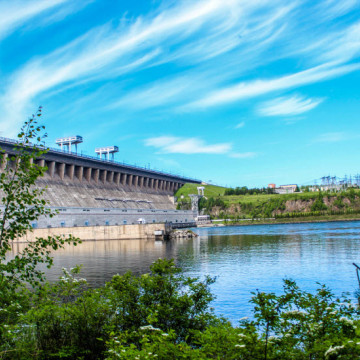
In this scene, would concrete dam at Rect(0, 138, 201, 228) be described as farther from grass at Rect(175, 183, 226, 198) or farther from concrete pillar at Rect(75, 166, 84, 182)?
grass at Rect(175, 183, 226, 198)

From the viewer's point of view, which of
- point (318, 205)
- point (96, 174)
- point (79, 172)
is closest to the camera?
point (79, 172)

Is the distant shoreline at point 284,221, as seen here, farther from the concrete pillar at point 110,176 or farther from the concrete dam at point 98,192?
the concrete pillar at point 110,176

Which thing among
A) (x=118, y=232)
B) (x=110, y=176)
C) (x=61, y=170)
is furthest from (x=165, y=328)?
(x=110, y=176)

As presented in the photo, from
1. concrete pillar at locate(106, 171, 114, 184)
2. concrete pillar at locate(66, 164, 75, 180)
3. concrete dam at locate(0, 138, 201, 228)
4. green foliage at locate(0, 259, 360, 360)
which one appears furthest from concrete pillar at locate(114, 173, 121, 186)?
green foliage at locate(0, 259, 360, 360)

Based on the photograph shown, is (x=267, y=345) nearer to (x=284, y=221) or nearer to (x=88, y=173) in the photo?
(x=88, y=173)

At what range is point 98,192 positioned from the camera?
4075 inches

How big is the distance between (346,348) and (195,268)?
955 inches

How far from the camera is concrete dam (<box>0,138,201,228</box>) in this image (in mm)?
79500

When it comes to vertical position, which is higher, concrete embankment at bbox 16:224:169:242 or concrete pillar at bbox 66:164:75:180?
concrete pillar at bbox 66:164:75:180

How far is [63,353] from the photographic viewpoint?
28.2 ft

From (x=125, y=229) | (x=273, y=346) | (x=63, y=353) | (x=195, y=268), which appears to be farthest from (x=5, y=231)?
(x=125, y=229)

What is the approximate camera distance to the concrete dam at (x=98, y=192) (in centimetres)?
7950

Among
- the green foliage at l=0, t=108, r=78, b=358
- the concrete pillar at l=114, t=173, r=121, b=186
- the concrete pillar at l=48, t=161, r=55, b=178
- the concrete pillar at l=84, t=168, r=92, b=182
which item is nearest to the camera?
the green foliage at l=0, t=108, r=78, b=358

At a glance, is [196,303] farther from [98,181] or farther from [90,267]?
[98,181]
